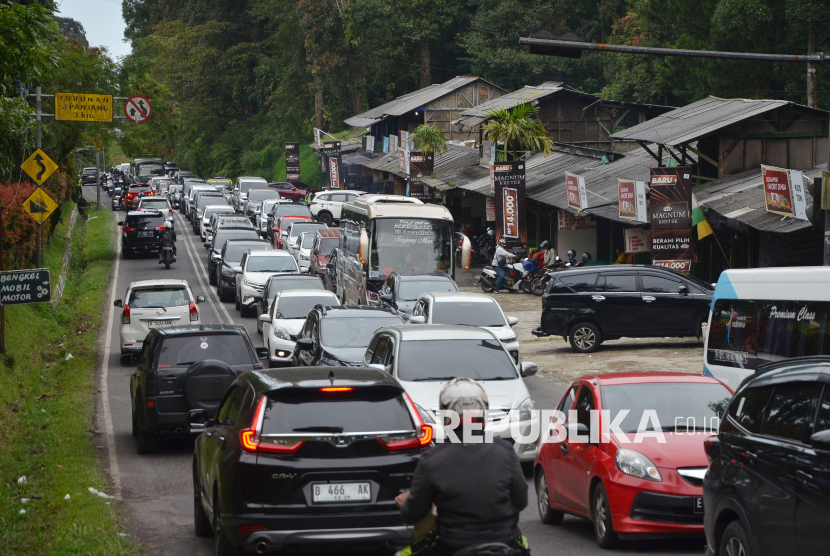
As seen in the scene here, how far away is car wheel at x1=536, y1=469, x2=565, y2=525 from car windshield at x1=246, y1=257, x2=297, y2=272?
2024cm

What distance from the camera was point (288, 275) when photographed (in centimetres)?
2575

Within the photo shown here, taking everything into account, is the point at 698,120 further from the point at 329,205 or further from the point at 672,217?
the point at 329,205

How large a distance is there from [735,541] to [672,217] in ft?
58.0

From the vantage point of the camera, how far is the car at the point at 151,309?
22.0 meters

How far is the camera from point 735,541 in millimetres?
6363

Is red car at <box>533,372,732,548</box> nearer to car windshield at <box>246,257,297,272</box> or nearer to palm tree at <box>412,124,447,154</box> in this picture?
car windshield at <box>246,257,297,272</box>

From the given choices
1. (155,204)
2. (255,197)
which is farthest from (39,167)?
(255,197)

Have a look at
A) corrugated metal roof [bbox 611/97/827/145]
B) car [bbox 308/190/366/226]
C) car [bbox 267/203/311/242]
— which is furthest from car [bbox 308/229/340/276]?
car [bbox 308/190/366/226]

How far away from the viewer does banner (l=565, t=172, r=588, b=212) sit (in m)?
30.4

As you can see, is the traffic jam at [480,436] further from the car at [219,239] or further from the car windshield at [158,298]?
the car at [219,239]

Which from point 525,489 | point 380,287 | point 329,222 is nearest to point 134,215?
point 329,222

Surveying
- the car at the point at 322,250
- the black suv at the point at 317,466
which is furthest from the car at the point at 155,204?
the black suv at the point at 317,466

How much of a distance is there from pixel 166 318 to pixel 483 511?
60.4 feet

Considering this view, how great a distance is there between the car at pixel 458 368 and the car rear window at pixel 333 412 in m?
3.53
